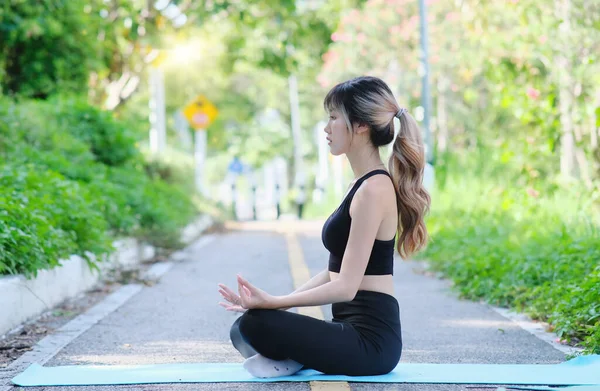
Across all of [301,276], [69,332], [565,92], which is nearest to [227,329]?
[69,332]

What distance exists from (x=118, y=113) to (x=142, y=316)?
13.5 metres

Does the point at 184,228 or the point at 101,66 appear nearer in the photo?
the point at 184,228

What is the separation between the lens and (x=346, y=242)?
15.9 ft

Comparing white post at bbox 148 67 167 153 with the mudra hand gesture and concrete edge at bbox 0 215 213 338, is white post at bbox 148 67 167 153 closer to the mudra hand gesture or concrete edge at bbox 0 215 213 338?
concrete edge at bbox 0 215 213 338

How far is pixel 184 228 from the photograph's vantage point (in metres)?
16.9

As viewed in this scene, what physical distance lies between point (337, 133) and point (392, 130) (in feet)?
0.95

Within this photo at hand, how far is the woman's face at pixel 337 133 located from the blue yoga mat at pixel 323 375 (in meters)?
1.16

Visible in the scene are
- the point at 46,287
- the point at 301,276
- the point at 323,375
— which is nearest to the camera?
the point at 323,375

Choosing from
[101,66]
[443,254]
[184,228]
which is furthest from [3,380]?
[101,66]

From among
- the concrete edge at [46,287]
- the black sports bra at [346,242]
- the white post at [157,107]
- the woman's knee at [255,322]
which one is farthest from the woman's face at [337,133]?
the white post at [157,107]

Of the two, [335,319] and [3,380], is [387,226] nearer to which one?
[335,319]

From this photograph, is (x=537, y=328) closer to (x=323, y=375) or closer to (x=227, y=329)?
(x=227, y=329)

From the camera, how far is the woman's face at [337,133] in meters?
4.79

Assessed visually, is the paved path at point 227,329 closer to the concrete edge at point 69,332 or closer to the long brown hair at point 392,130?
the concrete edge at point 69,332
